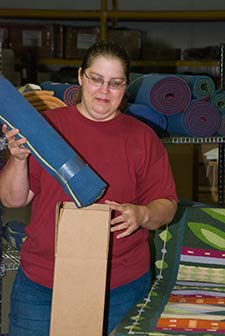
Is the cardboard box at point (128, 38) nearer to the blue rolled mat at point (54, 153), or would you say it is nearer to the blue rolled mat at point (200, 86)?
the blue rolled mat at point (200, 86)

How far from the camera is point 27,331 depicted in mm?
2074

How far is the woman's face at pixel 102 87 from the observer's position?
77.6 inches

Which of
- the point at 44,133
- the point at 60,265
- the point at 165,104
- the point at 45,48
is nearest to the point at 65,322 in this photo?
the point at 60,265

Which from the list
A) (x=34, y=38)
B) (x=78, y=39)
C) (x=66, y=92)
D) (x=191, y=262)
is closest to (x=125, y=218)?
(x=191, y=262)

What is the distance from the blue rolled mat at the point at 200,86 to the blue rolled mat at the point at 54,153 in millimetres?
1540

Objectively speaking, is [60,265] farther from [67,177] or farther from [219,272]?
[219,272]

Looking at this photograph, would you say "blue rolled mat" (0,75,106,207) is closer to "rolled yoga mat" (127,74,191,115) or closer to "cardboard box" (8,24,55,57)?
"rolled yoga mat" (127,74,191,115)

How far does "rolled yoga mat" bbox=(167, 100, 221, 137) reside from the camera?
3.21 metres

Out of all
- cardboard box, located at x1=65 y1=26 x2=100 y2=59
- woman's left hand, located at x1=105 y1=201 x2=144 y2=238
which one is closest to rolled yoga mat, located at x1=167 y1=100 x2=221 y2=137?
woman's left hand, located at x1=105 y1=201 x2=144 y2=238

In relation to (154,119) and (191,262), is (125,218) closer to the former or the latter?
(191,262)

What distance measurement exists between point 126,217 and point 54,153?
0.24 meters

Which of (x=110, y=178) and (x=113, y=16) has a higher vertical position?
(x=113, y=16)

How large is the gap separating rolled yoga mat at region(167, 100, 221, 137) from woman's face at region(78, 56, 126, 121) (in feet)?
4.05

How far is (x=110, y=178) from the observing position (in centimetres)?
201
